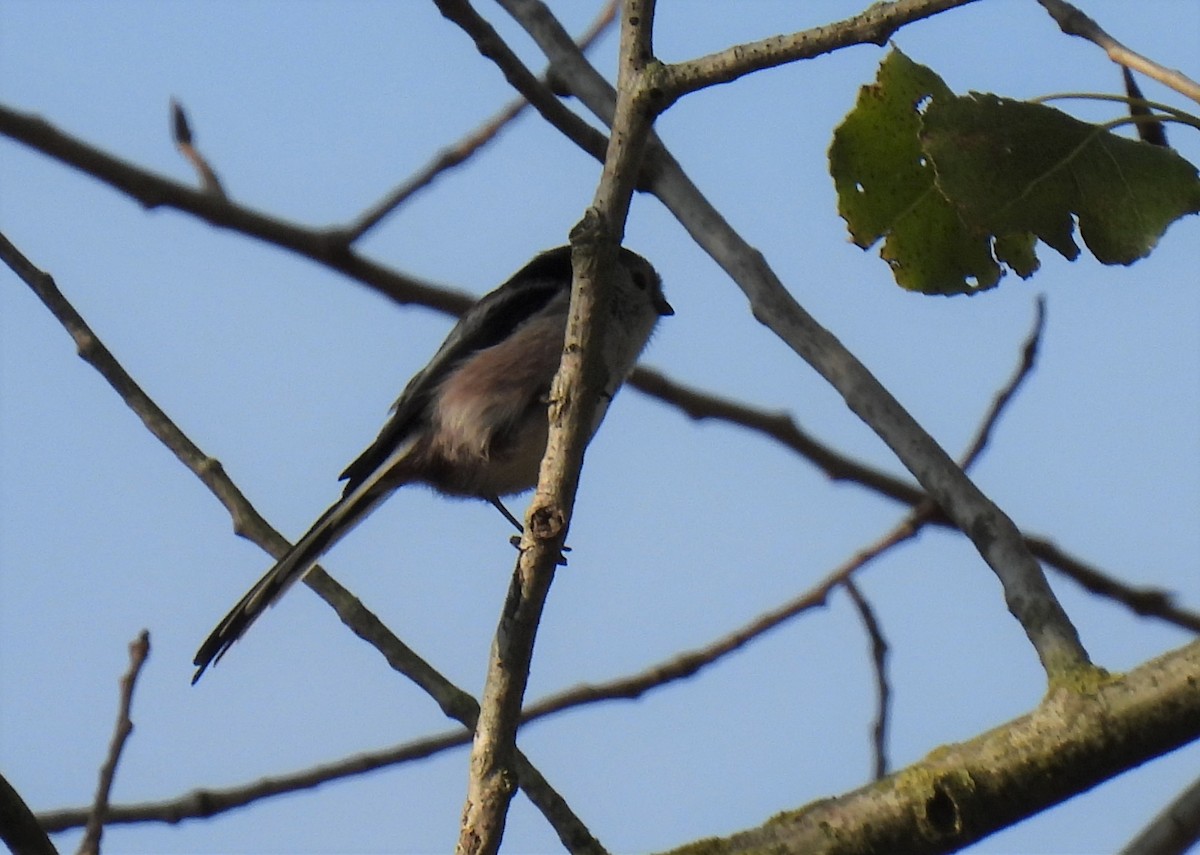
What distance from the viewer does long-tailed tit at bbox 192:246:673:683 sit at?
12.3 feet

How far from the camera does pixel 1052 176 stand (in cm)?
223

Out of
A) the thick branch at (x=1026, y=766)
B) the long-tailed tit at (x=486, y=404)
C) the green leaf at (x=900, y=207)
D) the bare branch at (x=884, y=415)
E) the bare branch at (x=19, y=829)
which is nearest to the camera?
the thick branch at (x=1026, y=766)

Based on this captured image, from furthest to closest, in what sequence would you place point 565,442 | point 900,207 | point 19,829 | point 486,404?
point 486,404, point 900,207, point 565,442, point 19,829

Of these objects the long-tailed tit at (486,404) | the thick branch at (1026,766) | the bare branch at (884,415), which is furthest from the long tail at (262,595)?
the thick branch at (1026,766)

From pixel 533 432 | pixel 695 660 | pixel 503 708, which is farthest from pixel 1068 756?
pixel 533 432

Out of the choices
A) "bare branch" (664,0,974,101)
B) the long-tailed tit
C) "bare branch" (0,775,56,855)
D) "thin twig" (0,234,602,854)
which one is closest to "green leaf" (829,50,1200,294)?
"bare branch" (664,0,974,101)

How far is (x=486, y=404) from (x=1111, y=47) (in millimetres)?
1971

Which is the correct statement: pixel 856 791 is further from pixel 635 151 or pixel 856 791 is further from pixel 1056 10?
pixel 1056 10

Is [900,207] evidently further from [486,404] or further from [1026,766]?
[486,404]

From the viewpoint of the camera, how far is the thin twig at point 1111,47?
1.96 metres

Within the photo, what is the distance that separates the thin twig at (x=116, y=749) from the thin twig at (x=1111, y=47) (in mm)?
1651

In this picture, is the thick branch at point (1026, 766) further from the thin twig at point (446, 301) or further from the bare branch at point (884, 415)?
the thin twig at point (446, 301)

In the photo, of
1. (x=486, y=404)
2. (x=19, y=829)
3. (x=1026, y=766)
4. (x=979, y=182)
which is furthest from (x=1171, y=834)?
(x=486, y=404)

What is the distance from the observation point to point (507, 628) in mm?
1879
